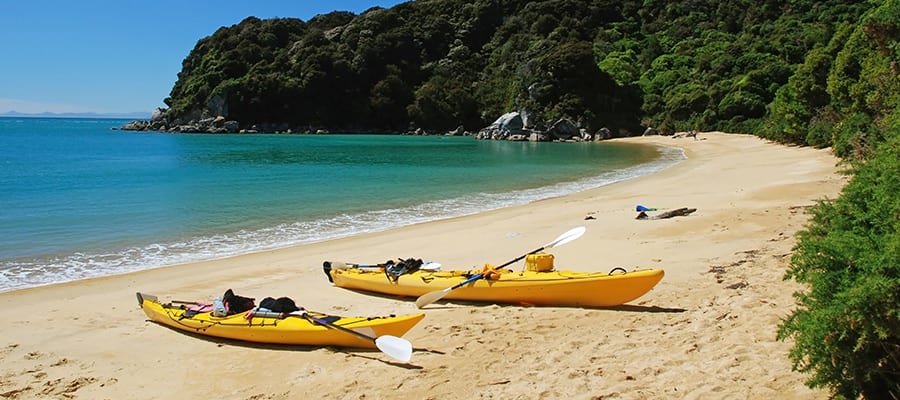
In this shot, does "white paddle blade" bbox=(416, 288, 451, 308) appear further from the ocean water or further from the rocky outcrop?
the rocky outcrop

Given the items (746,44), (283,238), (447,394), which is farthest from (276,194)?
(746,44)

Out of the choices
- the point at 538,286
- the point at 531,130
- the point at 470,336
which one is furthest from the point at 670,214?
the point at 531,130

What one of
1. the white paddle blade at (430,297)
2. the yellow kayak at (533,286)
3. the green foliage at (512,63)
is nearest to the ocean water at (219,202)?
the yellow kayak at (533,286)

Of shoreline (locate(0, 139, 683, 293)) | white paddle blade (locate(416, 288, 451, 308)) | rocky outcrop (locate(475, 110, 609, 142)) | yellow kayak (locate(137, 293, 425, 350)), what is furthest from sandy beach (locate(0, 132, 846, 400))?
rocky outcrop (locate(475, 110, 609, 142))

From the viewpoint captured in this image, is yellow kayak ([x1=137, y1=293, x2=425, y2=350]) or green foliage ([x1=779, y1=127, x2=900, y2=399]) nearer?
green foliage ([x1=779, y1=127, x2=900, y2=399])

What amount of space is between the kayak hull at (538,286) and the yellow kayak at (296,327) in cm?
149

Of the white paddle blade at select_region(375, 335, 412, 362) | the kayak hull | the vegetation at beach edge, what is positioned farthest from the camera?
the kayak hull

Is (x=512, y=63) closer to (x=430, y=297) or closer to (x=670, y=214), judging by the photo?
(x=670, y=214)

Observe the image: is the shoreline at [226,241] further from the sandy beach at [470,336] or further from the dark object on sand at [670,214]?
the dark object on sand at [670,214]

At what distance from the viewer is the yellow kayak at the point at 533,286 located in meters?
7.66

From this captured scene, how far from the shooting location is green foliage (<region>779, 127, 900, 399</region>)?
362cm

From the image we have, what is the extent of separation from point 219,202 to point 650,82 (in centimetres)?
7502

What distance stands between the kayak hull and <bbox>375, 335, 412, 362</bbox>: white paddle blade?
2.16 m

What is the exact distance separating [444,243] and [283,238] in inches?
165
